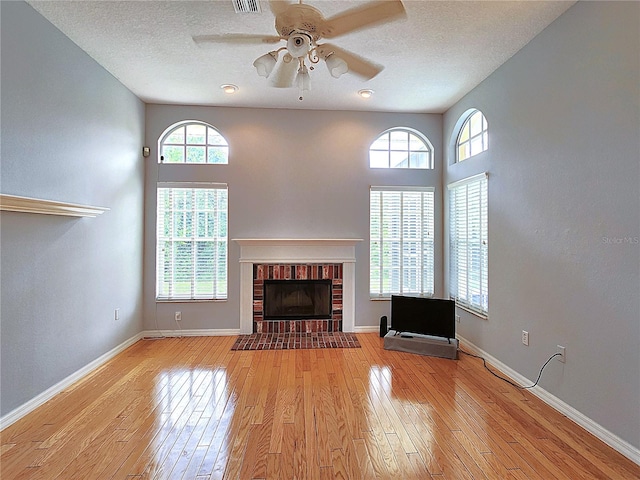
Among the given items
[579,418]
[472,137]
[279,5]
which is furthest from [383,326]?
[279,5]

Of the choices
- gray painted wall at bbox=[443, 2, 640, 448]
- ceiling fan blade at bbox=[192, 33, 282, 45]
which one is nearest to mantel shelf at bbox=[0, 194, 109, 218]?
ceiling fan blade at bbox=[192, 33, 282, 45]

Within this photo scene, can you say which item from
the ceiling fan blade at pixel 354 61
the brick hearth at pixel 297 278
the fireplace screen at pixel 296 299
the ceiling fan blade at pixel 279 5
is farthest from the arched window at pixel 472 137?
the ceiling fan blade at pixel 279 5

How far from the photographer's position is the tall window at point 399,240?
4.63 meters

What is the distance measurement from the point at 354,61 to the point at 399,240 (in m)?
2.85

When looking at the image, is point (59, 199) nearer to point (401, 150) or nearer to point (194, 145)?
point (194, 145)

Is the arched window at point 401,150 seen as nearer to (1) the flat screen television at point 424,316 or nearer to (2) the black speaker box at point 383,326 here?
(1) the flat screen television at point 424,316

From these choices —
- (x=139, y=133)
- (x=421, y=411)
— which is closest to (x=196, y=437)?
(x=421, y=411)

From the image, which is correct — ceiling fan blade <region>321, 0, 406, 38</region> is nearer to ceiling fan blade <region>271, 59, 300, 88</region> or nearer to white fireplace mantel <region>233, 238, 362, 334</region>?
ceiling fan blade <region>271, 59, 300, 88</region>

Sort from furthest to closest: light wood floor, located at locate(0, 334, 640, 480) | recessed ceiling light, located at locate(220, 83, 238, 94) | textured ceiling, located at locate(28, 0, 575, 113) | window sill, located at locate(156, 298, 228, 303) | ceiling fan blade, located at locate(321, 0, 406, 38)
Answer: window sill, located at locate(156, 298, 228, 303) < recessed ceiling light, located at locate(220, 83, 238, 94) < textured ceiling, located at locate(28, 0, 575, 113) < light wood floor, located at locate(0, 334, 640, 480) < ceiling fan blade, located at locate(321, 0, 406, 38)

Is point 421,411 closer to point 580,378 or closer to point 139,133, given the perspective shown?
point 580,378

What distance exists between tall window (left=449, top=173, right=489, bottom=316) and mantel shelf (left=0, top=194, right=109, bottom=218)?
13.1 ft

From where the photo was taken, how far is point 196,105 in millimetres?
4391

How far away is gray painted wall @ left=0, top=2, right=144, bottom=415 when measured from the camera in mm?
2361

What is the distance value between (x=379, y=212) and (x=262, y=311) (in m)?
2.13
